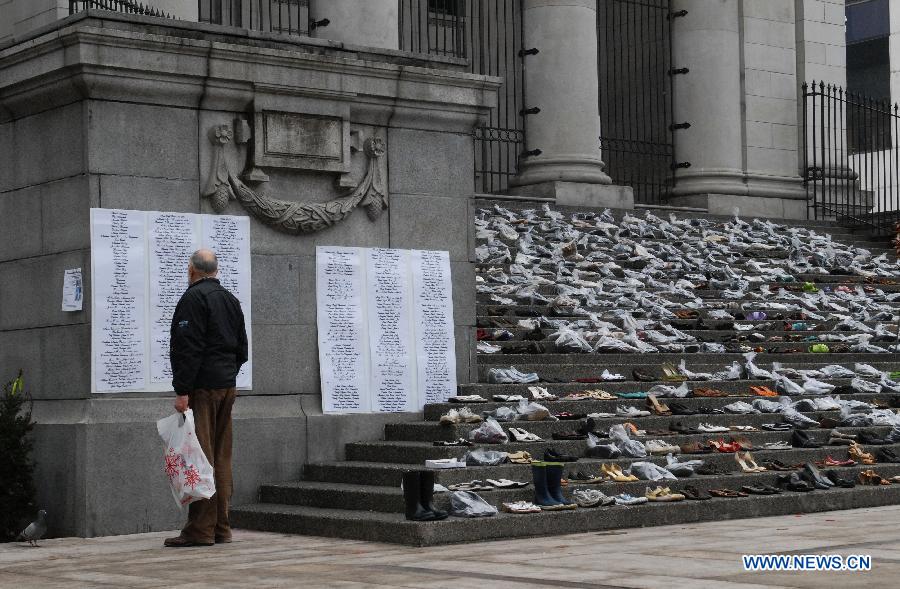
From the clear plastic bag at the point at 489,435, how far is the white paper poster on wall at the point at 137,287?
2508 mm

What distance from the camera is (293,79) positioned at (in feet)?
44.4

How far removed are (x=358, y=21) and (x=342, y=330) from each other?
37.9ft

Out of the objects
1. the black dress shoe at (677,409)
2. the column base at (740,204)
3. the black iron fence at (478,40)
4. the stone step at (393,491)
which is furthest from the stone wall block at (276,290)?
the black iron fence at (478,40)

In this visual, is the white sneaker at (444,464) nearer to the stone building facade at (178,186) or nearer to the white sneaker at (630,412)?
the stone building facade at (178,186)

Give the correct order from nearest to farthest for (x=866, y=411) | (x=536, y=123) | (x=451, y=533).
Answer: (x=451, y=533), (x=866, y=411), (x=536, y=123)

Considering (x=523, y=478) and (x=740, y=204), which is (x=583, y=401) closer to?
(x=523, y=478)

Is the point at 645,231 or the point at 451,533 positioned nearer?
the point at 451,533

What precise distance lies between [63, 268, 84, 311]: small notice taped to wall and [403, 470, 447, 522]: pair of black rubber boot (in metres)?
3.14

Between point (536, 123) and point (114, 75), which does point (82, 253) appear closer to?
point (114, 75)

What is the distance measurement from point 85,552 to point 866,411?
8.12m

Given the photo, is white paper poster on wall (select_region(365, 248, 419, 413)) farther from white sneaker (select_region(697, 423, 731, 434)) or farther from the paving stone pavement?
white sneaker (select_region(697, 423, 731, 434))

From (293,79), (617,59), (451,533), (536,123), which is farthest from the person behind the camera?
(617,59)

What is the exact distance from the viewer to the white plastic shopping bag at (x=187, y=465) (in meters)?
11.1

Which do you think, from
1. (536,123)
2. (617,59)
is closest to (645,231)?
(536,123)
